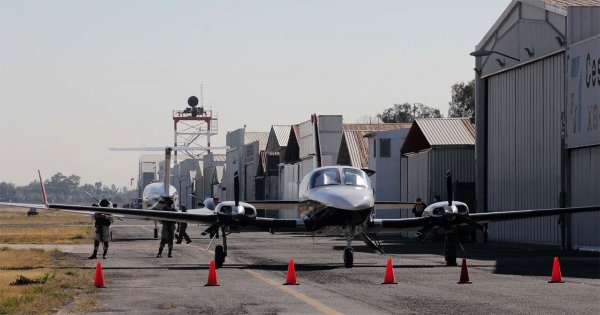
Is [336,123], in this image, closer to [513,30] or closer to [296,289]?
[513,30]

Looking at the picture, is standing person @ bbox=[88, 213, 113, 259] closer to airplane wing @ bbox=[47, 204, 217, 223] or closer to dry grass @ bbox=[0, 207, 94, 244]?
airplane wing @ bbox=[47, 204, 217, 223]

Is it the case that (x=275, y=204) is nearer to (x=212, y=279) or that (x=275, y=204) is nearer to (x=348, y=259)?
(x=348, y=259)

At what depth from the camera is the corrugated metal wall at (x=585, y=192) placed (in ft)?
139

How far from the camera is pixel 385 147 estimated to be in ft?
230

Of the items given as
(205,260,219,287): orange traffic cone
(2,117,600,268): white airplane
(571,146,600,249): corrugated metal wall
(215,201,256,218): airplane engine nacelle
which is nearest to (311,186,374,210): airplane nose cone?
(2,117,600,268): white airplane

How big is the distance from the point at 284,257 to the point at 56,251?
1036cm

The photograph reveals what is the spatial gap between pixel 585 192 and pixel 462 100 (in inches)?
4248

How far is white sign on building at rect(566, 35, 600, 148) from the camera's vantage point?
42250mm

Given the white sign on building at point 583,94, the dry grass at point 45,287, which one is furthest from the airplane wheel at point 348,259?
the white sign on building at point 583,94

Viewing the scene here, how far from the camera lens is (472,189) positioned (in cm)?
5975

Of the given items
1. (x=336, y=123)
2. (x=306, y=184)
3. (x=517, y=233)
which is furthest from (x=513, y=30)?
(x=336, y=123)

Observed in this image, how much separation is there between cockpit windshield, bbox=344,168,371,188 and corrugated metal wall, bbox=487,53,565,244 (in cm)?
1688

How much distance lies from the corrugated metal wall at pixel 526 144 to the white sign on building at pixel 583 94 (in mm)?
1194

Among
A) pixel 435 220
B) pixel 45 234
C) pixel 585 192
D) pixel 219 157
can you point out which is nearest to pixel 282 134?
pixel 45 234
